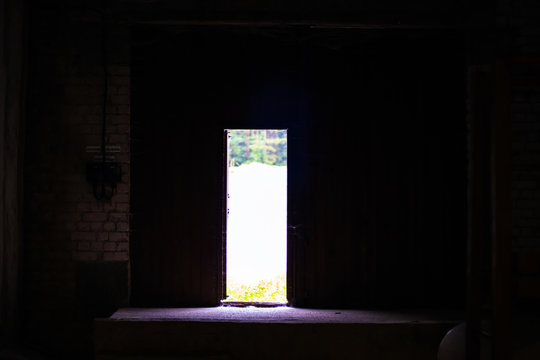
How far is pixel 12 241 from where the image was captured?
14.7ft

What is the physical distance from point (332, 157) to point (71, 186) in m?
2.43

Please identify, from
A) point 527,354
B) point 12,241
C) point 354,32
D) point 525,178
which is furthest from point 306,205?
point 12,241

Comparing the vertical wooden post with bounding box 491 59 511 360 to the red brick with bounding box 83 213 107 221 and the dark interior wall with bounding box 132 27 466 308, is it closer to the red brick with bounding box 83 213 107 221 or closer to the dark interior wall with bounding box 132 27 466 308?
the dark interior wall with bounding box 132 27 466 308

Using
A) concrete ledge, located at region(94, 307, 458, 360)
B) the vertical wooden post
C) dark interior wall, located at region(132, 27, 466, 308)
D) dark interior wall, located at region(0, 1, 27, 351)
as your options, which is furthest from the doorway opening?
the vertical wooden post

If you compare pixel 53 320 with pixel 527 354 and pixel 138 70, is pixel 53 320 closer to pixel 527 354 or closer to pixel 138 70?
pixel 138 70

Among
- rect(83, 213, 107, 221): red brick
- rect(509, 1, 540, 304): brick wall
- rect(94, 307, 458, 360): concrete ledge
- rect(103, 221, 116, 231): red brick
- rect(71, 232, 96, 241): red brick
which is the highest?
rect(509, 1, 540, 304): brick wall

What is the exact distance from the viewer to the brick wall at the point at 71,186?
4.68m

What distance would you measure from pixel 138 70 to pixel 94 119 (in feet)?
2.00

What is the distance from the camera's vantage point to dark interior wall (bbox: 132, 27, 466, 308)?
15.7 feet

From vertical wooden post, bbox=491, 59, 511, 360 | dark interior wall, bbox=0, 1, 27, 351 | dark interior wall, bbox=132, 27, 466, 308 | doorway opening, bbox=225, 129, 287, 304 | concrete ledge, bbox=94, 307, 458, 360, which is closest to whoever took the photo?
vertical wooden post, bbox=491, 59, 511, 360

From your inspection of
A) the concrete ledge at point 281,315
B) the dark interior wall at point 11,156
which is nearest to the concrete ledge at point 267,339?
the concrete ledge at point 281,315

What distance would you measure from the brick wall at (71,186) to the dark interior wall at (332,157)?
0.20 metres

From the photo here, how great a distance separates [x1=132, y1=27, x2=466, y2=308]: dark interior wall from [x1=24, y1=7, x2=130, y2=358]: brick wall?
195 millimetres

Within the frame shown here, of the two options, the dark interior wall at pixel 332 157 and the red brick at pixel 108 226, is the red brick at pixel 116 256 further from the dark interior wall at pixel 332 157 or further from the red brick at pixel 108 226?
the red brick at pixel 108 226
